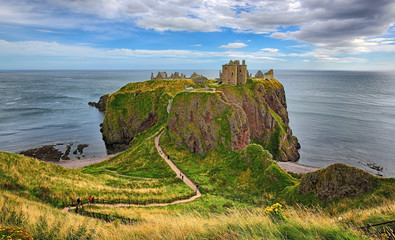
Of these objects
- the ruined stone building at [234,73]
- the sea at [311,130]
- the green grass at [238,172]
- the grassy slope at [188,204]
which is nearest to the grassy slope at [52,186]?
the grassy slope at [188,204]

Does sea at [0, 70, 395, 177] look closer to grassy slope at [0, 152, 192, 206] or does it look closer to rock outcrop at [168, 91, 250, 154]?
rock outcrop at [168, 91, 250, 154]

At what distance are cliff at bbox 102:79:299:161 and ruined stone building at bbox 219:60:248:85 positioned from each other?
8.58 feet

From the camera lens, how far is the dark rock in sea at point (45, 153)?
66.4 metres

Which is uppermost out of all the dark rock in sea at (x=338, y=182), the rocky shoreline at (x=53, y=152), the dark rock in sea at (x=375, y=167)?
the dark rock in sea at (x=338, y=182)

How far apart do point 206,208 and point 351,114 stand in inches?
4701

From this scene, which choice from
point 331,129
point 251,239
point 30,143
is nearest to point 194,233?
point 251,239

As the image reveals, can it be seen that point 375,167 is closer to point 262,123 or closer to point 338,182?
point 262,123

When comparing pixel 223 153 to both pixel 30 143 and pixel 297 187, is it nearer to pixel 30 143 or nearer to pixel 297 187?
pixel 297 187

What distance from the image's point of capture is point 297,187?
1104 inches

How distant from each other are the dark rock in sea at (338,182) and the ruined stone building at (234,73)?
5282 cm

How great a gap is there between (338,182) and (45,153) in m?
76.5

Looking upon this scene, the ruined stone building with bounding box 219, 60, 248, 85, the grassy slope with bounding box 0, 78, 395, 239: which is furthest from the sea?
the grassy slope with bounding box 0, 78, 395, 239

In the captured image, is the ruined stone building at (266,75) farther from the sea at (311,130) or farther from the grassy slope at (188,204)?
the grassy slope at (188,204)

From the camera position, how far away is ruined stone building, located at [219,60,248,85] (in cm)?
7431
